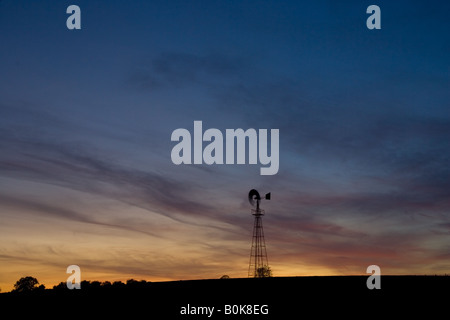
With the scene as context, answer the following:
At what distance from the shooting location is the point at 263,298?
51.0 m

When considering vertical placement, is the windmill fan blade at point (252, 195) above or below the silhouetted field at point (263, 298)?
above

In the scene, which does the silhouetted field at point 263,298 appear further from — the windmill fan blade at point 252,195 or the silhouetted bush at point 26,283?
the silhouetted bush at point 26,283

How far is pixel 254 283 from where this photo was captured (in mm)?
57094

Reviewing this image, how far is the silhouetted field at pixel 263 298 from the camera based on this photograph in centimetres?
4534

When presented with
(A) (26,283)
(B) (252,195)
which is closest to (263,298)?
(B) (252,195)

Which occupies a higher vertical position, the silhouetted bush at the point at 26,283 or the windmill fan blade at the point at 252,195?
the windmill fan blade at the point at 252,195

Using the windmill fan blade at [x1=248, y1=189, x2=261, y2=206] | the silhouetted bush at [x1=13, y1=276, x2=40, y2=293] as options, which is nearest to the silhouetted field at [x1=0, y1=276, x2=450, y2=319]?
the windmill fan blade at [x1=248, y1=189, x2=261, y2=206]

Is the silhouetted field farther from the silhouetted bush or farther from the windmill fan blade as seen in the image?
the silhouetted bush

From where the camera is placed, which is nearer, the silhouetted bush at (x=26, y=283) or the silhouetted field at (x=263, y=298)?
the silhouetted field at (x=263, y=298)

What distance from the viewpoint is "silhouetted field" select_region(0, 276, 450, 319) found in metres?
45.3

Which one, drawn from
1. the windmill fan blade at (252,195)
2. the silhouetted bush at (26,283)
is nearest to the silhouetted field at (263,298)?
the windmill fan blade at (252,195)
